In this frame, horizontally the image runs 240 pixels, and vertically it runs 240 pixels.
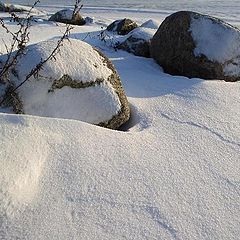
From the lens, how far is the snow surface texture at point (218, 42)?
13.6ft

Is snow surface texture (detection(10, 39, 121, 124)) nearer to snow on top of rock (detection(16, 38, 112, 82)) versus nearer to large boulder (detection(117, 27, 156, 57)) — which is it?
snow on top of rock (detection(16, 38, 112, 82))

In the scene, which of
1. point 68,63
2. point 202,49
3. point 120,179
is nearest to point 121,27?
point 202,49

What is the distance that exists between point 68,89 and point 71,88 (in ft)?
0.08

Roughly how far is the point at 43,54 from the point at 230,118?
1.38m

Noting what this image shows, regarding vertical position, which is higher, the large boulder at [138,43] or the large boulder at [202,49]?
the large boulder at [202,49]

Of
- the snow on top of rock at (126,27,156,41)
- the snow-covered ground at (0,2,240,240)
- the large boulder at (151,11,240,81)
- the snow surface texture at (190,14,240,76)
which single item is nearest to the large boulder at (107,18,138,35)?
the snow on top of rock at (126,27,156,41)

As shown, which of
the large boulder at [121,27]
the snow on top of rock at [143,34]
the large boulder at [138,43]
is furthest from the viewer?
the large boulder at [121,27]

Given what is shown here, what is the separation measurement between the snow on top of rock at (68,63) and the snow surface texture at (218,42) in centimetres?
159

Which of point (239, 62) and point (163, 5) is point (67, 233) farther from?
point (163, 5)

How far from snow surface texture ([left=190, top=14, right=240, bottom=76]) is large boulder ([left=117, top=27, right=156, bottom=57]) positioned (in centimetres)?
106

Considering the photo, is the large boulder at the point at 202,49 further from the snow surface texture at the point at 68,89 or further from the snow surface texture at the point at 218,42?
the snow surface texture at the point at 68,89

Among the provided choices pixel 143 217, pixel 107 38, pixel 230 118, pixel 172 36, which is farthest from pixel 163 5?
pixel 143 217

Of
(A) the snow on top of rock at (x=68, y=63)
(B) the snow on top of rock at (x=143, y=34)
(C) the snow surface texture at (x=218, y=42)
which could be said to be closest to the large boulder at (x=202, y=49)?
(C) the snow surface texture at (x=218, y=42)

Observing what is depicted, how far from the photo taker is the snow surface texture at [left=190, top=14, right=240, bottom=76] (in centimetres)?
416
